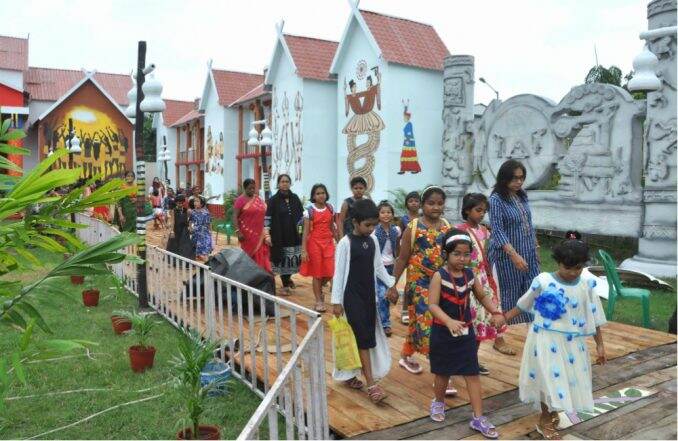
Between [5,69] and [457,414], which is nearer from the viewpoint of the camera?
[457,414]

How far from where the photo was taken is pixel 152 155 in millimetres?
44000

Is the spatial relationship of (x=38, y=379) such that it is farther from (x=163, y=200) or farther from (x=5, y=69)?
(x=5, y=69)

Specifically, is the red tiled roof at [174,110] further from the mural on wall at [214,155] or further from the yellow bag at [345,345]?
the yellow bag at [345,345]

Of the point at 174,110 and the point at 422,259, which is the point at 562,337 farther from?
the point at 174,110

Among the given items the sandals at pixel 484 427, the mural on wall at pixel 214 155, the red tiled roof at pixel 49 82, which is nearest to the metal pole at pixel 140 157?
the sandals at pixel 484 427

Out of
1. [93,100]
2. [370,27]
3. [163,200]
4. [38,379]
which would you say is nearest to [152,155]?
[93,100]

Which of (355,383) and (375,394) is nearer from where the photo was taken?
(375,394)

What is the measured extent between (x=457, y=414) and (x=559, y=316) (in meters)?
1.01

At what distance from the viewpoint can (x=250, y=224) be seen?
7.93 m

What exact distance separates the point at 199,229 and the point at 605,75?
18.5 m

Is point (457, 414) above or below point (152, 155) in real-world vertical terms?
below

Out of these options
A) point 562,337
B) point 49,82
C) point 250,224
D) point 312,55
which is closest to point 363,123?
point 312,55

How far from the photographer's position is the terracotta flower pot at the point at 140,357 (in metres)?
5.24

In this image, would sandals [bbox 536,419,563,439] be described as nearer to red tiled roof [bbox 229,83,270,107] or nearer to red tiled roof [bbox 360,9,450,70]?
red tiled roof [bbox 360,9,450,70]
